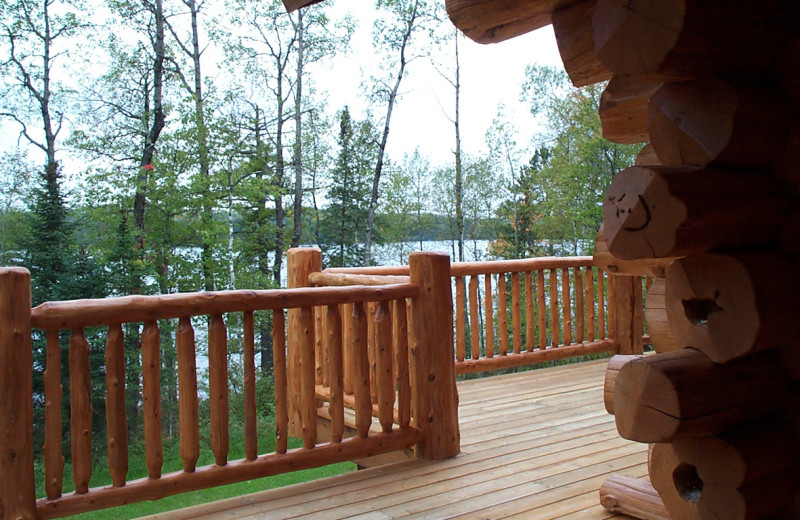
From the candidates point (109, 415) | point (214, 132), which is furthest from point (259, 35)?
point (109, 415)

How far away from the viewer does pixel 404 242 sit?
1170 cm

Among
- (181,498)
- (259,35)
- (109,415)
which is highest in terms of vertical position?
(259,35)

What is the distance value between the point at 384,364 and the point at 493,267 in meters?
2.05

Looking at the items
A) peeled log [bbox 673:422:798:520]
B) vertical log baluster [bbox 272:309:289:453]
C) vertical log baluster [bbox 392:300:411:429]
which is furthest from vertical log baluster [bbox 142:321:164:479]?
peeled log [bbox 673:422:798:520]

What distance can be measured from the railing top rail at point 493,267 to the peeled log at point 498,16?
98.5 inches

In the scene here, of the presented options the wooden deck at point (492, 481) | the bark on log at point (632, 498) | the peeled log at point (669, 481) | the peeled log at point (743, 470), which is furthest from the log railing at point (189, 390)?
the peeled log at point (743, 470)

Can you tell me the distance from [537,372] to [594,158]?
5.99m

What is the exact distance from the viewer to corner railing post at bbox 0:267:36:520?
2.46 metres

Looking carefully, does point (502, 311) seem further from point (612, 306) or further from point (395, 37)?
point (395, 37)

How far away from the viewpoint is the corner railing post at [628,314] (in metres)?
5.65

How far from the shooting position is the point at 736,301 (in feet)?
4.93

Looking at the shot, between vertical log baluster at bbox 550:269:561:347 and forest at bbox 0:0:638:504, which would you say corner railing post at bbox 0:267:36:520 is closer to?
vertical log baluster at bbox 550:269:561:347

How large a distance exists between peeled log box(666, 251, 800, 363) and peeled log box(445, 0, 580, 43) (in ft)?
3.55

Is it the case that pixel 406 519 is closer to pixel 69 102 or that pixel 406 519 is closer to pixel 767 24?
pixel 767 24
